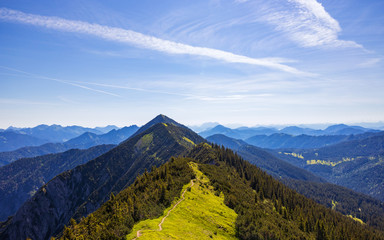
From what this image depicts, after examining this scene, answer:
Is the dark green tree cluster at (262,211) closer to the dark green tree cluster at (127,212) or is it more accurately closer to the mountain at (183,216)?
the mountain at (183,216)

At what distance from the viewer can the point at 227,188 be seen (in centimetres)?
11038

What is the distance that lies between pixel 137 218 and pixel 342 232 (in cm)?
14235

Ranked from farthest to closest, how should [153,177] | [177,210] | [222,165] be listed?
1. [222,165]
2. [153,177]
3. [177,210]

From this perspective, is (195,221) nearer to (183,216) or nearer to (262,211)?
(183,216)

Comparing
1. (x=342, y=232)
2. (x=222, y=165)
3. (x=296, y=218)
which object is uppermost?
(x=222, y=165)

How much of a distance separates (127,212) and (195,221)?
22.4m

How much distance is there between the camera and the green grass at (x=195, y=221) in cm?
5127

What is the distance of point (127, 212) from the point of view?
60906 millimetres

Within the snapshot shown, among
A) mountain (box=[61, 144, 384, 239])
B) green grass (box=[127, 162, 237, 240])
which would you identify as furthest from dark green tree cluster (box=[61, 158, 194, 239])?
green grass (box=[127, 162, 237, 240])

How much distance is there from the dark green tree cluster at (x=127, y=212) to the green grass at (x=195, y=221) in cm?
288

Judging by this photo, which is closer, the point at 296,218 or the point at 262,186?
the point at 296,218

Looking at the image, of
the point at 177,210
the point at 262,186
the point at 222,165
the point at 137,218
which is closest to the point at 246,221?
the point at 177,210

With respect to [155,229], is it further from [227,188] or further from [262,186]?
[262,186]

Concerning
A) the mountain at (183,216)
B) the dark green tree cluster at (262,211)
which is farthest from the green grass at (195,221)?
the dark green tree cluster at (262,211)
